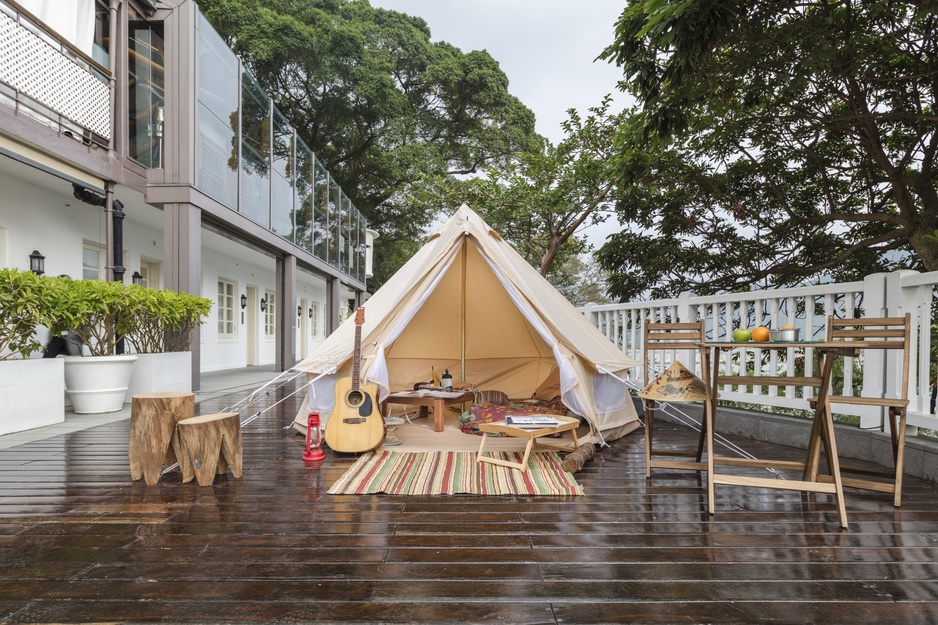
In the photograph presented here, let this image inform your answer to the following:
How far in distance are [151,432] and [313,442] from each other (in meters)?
0.87

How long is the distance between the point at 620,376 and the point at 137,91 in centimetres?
648

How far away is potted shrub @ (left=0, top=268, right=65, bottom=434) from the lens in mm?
3648

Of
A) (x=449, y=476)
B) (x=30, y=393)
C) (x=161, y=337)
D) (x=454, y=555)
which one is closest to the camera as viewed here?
(x=454, y=555)

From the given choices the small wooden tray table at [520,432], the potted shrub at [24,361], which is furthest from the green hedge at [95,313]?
the small wooden tray table at [520,432]

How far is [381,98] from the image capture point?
16875 millimetres

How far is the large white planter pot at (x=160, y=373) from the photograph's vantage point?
5.10 m

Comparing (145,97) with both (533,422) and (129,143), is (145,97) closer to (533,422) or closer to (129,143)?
(129,143)

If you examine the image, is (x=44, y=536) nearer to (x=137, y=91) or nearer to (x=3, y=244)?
(x=3, y=244)

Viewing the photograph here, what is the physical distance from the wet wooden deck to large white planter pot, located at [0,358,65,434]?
1.32m

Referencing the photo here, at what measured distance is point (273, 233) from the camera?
8.51 m

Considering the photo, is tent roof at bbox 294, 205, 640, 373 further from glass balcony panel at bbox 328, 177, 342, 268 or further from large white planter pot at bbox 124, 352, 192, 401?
glass balcony panel at bbox 328, 177, 342, 268

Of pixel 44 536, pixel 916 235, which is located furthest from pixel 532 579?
pixel 916 235

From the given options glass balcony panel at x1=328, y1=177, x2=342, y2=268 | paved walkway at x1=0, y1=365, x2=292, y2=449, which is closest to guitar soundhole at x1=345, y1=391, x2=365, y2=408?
paved walkway at x1=0, y1=365, x2=292, y2=449

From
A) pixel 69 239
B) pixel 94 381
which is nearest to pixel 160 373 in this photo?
pixel 94 381
